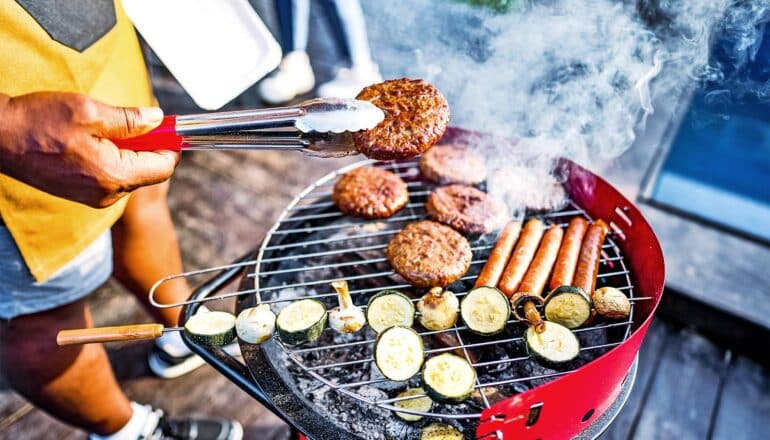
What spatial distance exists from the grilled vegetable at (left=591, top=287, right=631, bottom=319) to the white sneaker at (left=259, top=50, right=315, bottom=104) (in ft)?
16.1

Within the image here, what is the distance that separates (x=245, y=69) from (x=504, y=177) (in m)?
1.53

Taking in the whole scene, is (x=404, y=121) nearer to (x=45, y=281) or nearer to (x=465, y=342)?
(x=465, y=342)

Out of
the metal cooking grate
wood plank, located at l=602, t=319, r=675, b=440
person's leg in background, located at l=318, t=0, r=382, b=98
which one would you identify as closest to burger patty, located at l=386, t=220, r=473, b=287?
the metal cooking grate

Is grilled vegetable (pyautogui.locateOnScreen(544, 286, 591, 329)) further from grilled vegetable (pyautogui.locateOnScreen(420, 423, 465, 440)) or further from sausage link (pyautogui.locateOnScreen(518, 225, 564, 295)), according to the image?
grilled vegetable (pyautogui.locateOnScreen(420, 423, 465, 440))

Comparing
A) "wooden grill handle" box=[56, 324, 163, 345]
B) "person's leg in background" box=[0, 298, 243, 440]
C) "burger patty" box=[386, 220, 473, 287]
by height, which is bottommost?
"person's leg in background" box=[0, 298, 243, 440]

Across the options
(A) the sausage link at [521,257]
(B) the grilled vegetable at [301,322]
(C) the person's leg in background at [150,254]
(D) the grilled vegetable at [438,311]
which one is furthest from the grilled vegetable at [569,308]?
(C) the person's leg in background at [150,254]

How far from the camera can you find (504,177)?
3170 millimetres

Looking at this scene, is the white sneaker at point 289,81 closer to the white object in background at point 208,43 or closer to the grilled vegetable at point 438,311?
the white object in background at point 208,43

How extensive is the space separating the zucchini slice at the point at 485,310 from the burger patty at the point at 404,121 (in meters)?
0.69

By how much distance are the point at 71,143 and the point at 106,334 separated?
0.71 m

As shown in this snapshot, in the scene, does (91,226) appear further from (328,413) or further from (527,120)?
(527,120)

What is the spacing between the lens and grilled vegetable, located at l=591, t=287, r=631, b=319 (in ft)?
7.25

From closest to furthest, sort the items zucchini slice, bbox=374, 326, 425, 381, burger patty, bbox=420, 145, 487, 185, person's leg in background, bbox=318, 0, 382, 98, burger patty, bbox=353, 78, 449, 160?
zucchini slice, bbox=374, 326, 425, 381 → burger patty, bbox=353, 78, 449, 160 → burger patty, bbox=420, 145, 487, 185 → person's leg in background, bbox=318, 0, 382, 98

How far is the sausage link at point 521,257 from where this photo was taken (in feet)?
8.13
